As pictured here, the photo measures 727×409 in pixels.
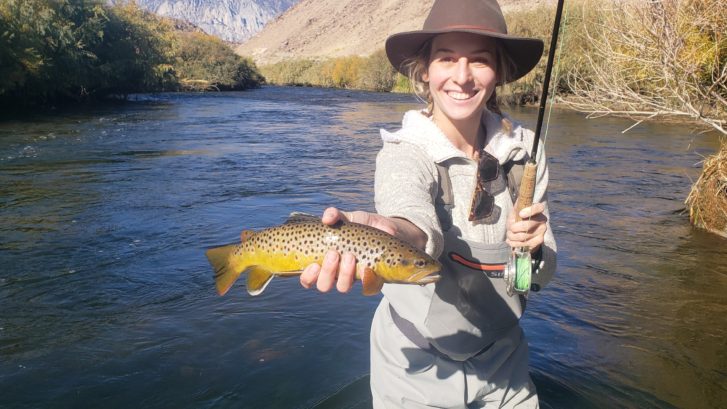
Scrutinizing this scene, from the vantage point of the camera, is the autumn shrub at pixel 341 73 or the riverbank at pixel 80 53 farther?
the autumn shrub at pixel 341 73

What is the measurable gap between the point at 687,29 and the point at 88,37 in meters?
33.1

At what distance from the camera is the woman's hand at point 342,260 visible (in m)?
1.98

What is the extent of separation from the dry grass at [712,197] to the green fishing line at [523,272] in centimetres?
773

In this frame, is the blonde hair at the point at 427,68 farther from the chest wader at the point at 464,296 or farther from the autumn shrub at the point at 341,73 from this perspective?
the autumn shrub at the point at 341,73

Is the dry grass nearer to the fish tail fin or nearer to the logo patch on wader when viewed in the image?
the logo patch on wader

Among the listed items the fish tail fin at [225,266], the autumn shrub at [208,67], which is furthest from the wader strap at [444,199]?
the autumn shrub at [208,67]

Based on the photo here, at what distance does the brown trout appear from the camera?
2.07 metres

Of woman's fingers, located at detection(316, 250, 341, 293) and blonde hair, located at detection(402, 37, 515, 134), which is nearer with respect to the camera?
woman's fingers, located at detection(316, 250, 341, 293)

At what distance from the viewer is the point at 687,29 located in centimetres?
918

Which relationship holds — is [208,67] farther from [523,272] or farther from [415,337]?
[523,272]

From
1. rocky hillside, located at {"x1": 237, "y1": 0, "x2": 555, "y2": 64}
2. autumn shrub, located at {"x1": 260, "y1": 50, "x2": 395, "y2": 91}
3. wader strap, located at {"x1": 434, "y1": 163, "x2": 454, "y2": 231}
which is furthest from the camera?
rocky hillside, located at {"x1": 237, "y1": 0, "x2": 555, "y2": 64}

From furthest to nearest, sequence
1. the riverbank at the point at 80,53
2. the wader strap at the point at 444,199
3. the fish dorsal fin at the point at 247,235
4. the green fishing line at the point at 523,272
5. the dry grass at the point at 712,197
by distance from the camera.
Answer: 1. the riverbank at the point at 80,53
2. the dry grass at the point at 712,197
3. the fish dorsal fin at the point at 247,235
4. the wader strap at the point at 444,199
5. the green fishing line at the point at 523,272

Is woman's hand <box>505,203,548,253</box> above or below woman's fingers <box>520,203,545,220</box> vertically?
below

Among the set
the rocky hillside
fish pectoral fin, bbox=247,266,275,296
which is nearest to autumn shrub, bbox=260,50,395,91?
the rocky hillside
